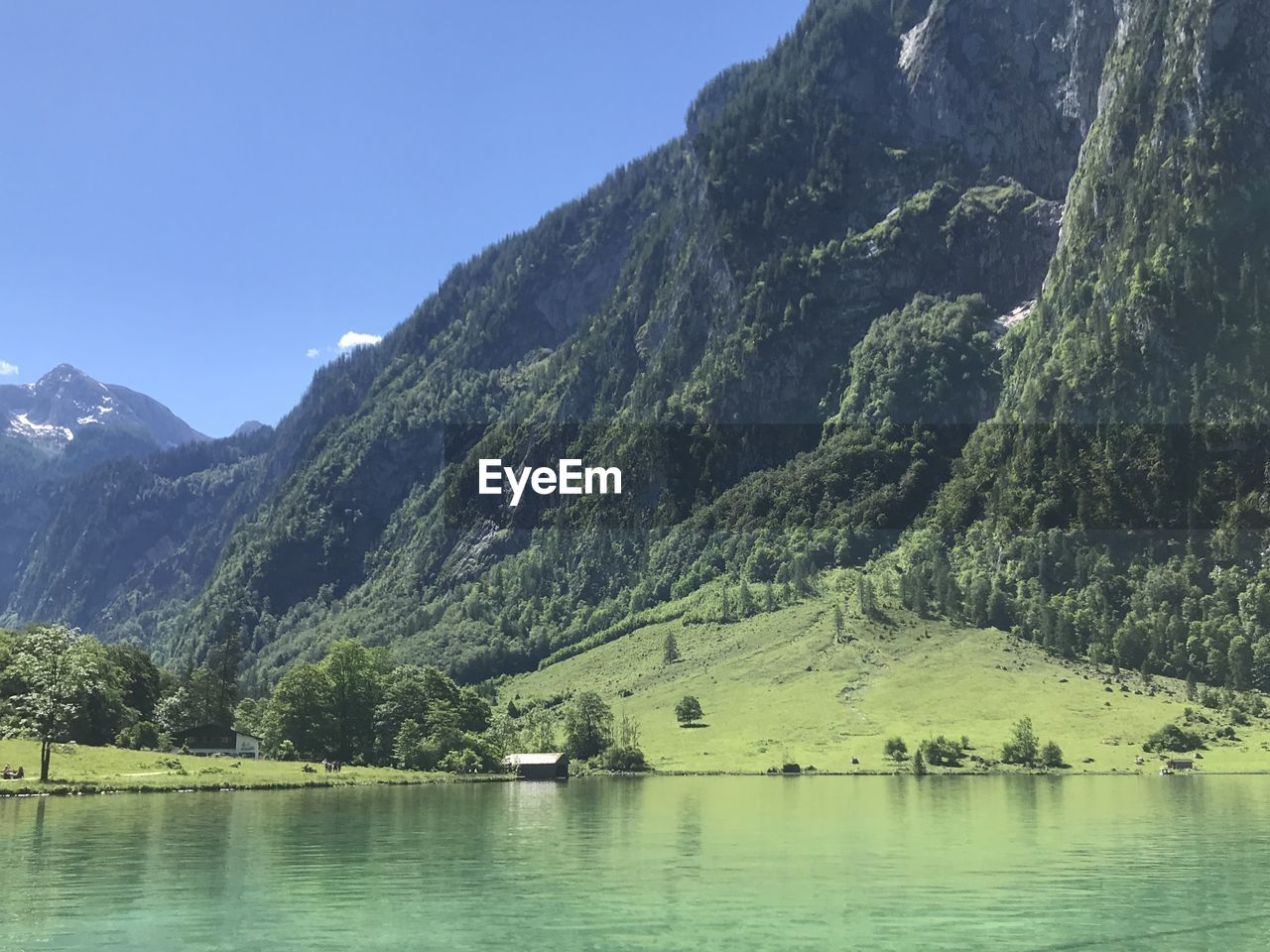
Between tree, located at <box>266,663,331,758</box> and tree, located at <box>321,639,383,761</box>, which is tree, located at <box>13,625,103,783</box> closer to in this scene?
tree, located at <box>266,663,331,758</box>

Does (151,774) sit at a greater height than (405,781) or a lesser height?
greater

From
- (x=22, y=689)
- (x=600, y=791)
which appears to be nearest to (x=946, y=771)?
(x=600, y=791)

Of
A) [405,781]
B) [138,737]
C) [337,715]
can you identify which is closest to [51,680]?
[138,737]

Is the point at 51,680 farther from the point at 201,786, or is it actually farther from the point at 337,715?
the point at 337,715

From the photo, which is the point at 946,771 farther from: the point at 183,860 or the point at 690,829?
the point at 183,860

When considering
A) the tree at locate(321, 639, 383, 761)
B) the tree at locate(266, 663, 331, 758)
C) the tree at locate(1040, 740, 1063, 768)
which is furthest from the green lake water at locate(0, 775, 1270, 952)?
the tree at locate(1040, 740, 1063, 768)

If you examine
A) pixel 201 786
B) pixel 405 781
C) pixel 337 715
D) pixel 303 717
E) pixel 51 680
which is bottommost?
pixel 405 781

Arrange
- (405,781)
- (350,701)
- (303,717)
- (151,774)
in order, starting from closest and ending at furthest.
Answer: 1. (151,774)
2. (405,781)
3. (303,717)
4. (350,701)
